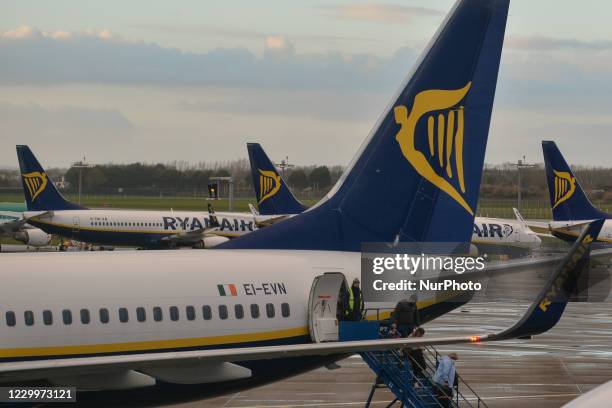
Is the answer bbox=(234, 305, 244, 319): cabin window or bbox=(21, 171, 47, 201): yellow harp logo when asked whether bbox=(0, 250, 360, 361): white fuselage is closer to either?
bbox=(234, 305, 244, 319): cabin window

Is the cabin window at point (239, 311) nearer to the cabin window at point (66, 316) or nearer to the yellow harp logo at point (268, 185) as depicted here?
the cabin window at point (66, 316)

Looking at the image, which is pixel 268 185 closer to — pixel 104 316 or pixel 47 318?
pixel 104 316

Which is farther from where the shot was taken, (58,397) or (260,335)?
(260,335)

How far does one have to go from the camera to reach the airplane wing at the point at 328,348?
623 inches

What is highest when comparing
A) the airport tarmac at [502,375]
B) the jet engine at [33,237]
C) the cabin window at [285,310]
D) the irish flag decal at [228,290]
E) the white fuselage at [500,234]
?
the irish flag decal at [228,290]

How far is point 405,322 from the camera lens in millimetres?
21391

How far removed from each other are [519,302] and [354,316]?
1487 inches

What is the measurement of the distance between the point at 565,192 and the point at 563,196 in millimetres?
329

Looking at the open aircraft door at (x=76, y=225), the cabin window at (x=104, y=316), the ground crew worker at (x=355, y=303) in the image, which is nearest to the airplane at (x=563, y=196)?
the open aircraft door at (x=76, y=225)

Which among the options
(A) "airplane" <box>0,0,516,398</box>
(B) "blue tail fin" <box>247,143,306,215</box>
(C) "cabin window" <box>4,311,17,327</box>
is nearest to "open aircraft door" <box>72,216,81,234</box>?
(B) "blue tail fin" <box>247,143,306,215</box>

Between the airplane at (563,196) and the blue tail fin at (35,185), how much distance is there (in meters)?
42.3

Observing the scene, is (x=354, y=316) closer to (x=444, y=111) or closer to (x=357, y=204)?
(x=357, y=204)

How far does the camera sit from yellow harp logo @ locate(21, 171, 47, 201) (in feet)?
302

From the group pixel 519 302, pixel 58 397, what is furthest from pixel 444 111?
pixel 519 302
